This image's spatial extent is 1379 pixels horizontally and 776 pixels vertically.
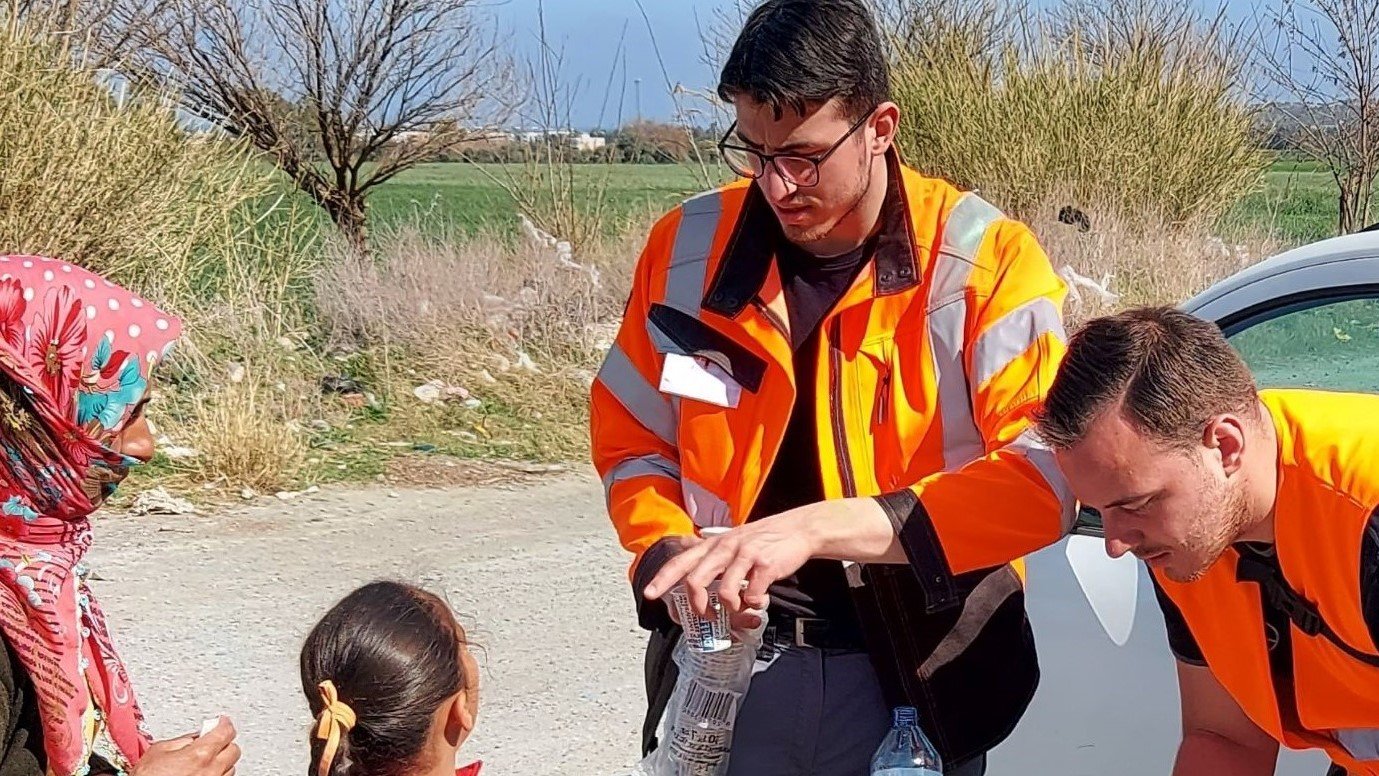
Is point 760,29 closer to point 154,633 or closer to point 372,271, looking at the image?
point 154,633

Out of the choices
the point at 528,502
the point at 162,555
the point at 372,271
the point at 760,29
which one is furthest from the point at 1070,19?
the point at 760,29

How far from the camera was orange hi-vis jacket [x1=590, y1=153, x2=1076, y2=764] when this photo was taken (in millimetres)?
2215

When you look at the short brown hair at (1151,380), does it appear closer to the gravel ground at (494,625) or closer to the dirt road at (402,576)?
the gravel ground at (494,625)

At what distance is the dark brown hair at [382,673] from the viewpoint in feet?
7.49

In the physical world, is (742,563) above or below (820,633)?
above

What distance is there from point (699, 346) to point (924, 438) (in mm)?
376

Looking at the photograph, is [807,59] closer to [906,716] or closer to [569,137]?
[906,716]

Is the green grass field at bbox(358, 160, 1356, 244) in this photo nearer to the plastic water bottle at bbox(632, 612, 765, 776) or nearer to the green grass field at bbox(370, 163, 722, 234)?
the green grass field at bbox(370, 163, 722, 234)

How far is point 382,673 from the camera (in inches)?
91.2

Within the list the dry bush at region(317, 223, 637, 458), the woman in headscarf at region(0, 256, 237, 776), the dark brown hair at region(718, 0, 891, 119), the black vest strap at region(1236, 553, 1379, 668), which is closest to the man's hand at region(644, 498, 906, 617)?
the black vest strap at region(1236, 553, 1379, 668)

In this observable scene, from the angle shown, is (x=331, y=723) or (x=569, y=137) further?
(x=569, y=137)

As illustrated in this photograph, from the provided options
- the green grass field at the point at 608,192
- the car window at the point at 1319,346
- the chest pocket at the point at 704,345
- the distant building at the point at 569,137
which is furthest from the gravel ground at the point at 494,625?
the distant building at the point at 569,137

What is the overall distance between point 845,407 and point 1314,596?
0.70 metres

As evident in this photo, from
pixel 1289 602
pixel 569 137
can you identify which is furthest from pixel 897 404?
pixel 569 137
